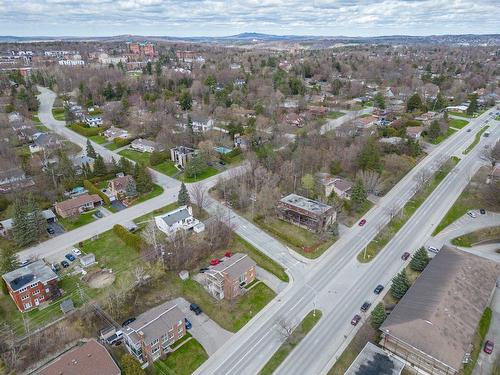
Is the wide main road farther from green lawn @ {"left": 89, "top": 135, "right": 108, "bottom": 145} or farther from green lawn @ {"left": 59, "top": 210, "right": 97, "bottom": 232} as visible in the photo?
green lawn @ {"left": 89, "top": 135, "right": 108, "bottom": 145}

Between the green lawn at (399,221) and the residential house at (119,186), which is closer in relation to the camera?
the green lawn at (399,221)

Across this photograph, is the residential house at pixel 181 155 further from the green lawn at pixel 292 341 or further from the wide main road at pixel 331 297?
the green lawn at pixel 292 341

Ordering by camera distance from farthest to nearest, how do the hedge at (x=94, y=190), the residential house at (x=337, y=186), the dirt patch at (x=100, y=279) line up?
the residential house at (x=337, y=186)
the hedge at (x=94, y=190)
the dirt patch at (x=100, y=279)

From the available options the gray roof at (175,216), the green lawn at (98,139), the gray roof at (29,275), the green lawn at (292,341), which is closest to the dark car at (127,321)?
the gray roof at (29,275)

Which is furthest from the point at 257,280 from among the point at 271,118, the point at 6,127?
the point at 6,127

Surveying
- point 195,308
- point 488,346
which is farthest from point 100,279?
point 488,346

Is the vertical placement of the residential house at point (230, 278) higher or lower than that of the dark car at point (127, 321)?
higher

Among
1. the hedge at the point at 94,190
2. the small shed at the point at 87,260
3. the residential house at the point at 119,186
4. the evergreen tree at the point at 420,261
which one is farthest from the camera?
the residential house at the point at 119,186
